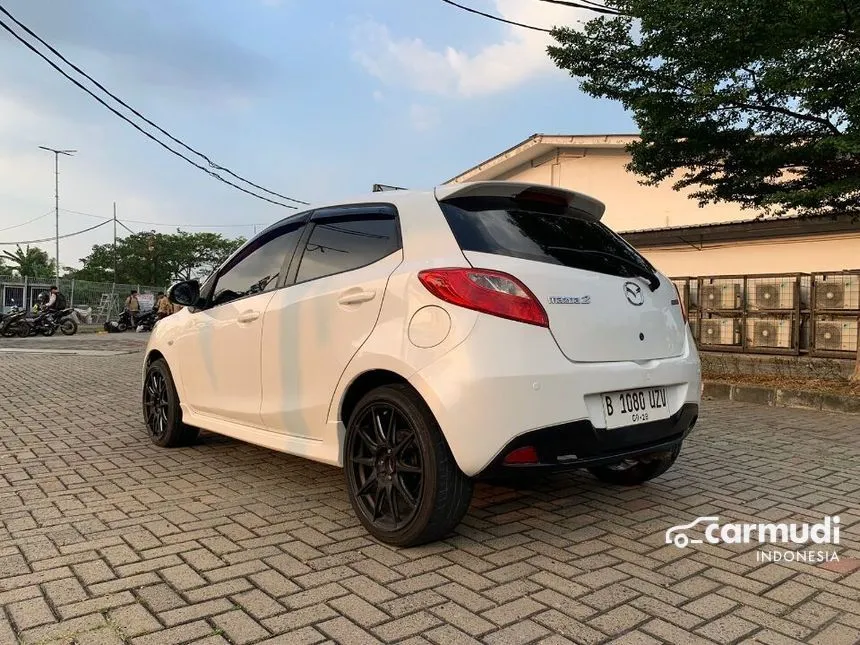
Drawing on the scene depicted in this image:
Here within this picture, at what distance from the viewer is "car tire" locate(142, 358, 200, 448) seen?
16.4ft

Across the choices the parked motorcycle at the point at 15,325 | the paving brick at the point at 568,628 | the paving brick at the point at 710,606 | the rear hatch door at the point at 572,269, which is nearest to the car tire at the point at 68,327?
the parked motorcycle at the point at 15,325

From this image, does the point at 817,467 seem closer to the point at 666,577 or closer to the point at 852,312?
the point at 666,577

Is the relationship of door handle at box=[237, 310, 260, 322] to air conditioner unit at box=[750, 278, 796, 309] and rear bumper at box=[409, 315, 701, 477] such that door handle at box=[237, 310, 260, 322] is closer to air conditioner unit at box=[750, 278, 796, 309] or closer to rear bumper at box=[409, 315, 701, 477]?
rear bumper at box=[409, 315, 701, 477]

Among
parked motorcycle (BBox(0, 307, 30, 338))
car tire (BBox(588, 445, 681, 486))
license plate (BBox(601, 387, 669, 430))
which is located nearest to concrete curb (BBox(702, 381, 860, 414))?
car tire (BBox(588, 445, 681, 486))

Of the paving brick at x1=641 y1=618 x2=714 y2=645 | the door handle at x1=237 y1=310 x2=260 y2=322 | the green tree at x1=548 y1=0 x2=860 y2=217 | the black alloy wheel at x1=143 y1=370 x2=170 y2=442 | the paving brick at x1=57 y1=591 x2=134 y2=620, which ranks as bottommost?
the paving brick at x1=641 y1=618 x2=714 y2=645

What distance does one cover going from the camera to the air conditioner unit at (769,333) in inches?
389

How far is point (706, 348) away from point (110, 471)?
30.6 feet

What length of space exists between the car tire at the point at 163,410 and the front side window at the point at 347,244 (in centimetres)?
187

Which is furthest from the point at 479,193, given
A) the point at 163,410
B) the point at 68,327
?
the point at 68,327

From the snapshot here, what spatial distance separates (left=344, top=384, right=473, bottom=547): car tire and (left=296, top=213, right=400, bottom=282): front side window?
72 centimetres

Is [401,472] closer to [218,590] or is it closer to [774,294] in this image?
[218,590]

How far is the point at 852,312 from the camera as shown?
9.12 metres

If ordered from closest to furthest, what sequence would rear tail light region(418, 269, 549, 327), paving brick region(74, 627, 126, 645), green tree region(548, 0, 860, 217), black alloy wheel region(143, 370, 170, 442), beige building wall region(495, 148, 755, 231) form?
paving brick region(74, 627, 126, 645) → rear tail light region(418, 269, 549, 327) → black alloy wheel region(143, 370, 170, 442) → green tree region(548, 0, 860, 217) → beige building wall region(495, 148, 755, 231)

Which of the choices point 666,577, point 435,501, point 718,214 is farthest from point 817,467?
point 718,214
